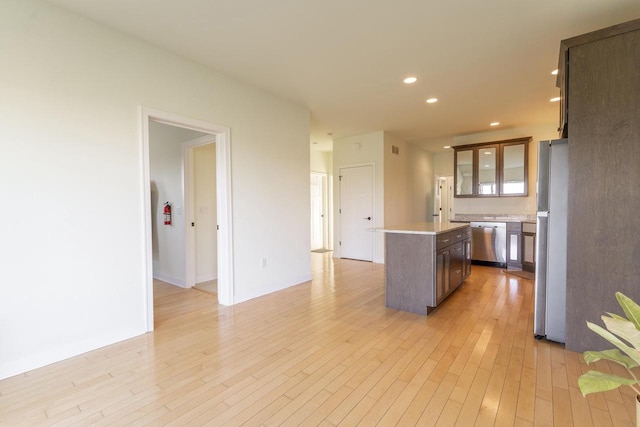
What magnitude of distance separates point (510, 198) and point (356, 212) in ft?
9.96

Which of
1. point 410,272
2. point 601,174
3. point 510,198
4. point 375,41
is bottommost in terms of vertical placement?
point 410,272

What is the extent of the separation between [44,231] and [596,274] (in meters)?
4.19

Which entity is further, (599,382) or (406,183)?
(406,183)

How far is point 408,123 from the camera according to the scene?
5.55 m

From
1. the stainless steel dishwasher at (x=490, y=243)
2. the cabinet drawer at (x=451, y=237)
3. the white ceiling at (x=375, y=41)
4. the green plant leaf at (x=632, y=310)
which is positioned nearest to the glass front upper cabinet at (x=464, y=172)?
the stainless steel dishwasher at (x=490, y=243)

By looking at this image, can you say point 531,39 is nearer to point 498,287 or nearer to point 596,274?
point 596,274

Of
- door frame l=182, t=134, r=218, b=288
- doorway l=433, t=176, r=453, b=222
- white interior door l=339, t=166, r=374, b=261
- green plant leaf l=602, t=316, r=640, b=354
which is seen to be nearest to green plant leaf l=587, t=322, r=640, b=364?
green plant leaf l=602, t=316, r=640, b=354

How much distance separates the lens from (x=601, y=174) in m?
2.29

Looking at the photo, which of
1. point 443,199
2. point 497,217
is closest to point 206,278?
point 497,217

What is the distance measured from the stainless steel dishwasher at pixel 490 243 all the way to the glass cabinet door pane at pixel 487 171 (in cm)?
74

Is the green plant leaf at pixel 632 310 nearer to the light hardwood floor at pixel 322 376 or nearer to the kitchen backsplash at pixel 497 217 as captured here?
the light hardwood floor at pixel 322 376

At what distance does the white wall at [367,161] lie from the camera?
6.06m

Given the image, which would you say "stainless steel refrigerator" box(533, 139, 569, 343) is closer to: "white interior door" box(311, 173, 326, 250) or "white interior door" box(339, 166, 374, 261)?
"white interior door" box(339, 166, 374, 261)

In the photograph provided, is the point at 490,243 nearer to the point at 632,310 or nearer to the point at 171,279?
the point at 632,310
